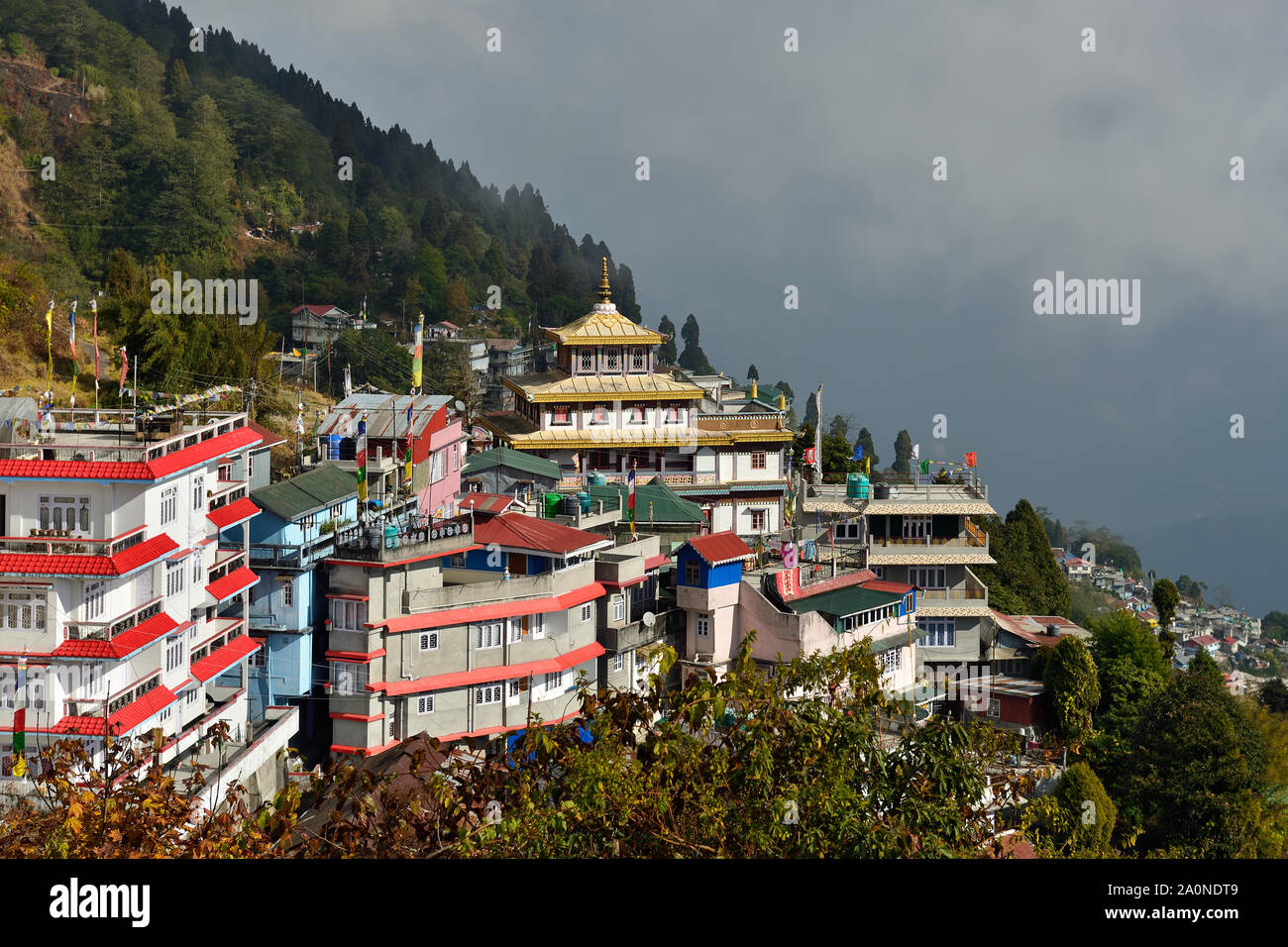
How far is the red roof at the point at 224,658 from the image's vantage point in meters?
32.6

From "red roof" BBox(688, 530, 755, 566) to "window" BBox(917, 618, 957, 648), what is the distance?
26.6ft

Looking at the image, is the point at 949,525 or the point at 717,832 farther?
the point at 949,525

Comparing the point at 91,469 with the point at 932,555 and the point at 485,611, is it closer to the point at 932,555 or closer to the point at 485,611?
the point at 485,611

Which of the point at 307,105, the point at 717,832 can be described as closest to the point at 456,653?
the point at 717,832

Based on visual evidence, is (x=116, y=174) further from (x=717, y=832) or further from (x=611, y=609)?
(x=717, y=832)

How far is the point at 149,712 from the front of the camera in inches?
1171

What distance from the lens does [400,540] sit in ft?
120

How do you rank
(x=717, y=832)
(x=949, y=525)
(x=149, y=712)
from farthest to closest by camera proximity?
(x=949, y=525) < (x=149, y=712) < (x=717, y=832)

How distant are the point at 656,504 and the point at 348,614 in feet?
46.5

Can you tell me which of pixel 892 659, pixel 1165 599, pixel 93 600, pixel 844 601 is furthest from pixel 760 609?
pixel 1165 599

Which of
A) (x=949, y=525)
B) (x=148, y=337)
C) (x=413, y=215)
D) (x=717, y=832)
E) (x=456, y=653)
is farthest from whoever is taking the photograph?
(x=413, y=215)

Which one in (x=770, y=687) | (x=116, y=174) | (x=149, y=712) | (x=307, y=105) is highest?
(x=307, y=105)
